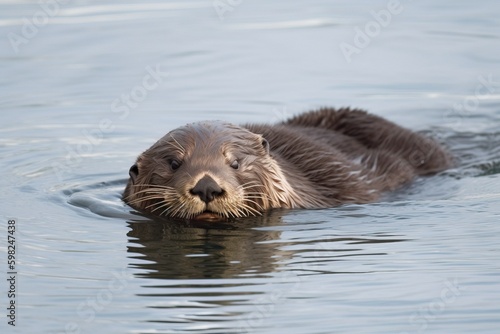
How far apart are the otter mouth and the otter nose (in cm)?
27

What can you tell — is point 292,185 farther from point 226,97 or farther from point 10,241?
point 226,97

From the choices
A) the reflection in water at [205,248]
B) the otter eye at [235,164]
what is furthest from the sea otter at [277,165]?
the reflection in water at [205,248]

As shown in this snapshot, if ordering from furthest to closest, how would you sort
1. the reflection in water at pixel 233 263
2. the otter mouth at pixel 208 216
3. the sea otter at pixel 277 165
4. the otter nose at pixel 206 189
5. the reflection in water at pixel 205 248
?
the otter mouth at pixel 208 216, the sea otter at pixel 277 165, the otter nose at pixel 206 189, the reflection in water at pixel 205 248, the reflection in water at pixel 233 263

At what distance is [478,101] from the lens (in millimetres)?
12859

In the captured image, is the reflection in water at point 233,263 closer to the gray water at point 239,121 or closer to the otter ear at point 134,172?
the gray water at point 239,121

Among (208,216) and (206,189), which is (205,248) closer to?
(206,189)

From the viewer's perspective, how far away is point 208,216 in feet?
27.9

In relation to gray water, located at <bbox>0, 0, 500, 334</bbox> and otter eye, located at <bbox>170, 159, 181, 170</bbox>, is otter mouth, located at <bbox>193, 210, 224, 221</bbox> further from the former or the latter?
otter eye, located at <bbox>170, 159, 181, 170</bbox>

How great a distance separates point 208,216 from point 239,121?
12.5 ft

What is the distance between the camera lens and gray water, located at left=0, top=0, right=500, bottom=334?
654 centimetres

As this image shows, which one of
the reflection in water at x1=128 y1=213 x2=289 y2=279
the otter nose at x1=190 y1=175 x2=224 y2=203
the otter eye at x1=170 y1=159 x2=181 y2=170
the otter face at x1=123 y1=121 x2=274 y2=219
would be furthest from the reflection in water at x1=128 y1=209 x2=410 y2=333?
the otter eye at x1=170 y1=159 x2=181 y2=170

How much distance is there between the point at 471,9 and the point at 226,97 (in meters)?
5.02

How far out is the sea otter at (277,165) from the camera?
8.28 m

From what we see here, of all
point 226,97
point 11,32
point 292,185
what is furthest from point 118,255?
point 11,32
